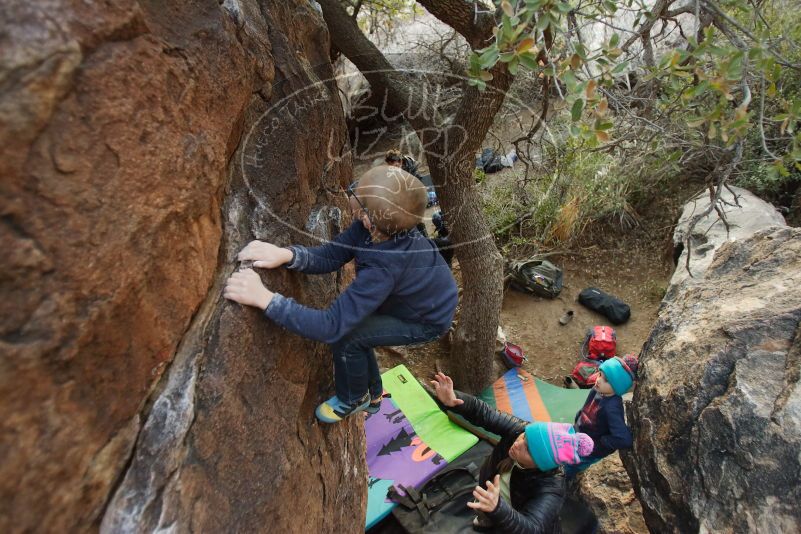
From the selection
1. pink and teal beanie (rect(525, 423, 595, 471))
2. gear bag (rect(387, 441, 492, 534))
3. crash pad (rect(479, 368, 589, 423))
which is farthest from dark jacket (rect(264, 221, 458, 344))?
crash pad (rect(479, 368, 589, 423))

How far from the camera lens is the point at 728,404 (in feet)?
7.00

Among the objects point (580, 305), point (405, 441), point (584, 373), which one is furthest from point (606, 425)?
point (580, 305)

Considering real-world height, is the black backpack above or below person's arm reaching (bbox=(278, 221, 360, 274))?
below

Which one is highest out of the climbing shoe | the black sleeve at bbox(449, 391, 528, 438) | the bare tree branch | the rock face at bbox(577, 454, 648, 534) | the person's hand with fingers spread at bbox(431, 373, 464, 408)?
the bare tree branch

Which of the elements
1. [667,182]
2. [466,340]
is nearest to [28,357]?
[466,340]

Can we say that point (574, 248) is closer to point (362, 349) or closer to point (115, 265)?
point (362, 349)

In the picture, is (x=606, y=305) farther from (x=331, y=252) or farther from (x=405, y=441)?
(x=331, y=252)

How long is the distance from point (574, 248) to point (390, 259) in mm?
5252

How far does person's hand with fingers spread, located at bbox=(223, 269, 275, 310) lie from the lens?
167cm

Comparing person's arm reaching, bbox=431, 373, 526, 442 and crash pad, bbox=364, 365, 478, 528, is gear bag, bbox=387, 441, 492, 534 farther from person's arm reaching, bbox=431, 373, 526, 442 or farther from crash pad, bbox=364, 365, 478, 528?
person's arm reaching, bbox=431, 373, 526, 442

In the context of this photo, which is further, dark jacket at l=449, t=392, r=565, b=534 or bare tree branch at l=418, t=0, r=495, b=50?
bare tree branch at l=418, t=0, r=495, b=50

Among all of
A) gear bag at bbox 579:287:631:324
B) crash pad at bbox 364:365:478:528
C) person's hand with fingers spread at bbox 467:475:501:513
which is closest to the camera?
person's hand with fingers spread at bbox 467:475:501:513

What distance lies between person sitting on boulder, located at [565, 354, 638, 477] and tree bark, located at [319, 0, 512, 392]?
5.74 feet

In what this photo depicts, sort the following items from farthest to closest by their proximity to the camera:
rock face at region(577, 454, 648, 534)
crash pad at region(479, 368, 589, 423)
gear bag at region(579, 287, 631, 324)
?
gear bag at region(579, 287, 631, 324) < crash pad at region(479, 368, 589, 423) < rock face at region(577, 454, 648, 534)
